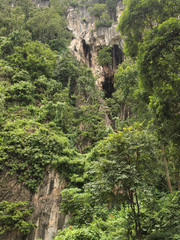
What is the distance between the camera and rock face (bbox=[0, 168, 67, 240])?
25.6 ft

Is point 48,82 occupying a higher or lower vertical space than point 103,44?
lower

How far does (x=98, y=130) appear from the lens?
13.8m

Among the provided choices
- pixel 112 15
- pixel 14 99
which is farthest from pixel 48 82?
pixel 112 15

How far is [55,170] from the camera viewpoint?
9.27 m

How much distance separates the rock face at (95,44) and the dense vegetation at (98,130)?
4.02m

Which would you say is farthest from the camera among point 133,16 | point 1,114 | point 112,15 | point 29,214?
point 112,15

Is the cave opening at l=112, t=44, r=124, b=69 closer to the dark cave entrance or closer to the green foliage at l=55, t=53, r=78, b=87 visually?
the dark cave entrance

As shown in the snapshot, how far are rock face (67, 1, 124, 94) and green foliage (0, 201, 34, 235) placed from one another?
17015 mm

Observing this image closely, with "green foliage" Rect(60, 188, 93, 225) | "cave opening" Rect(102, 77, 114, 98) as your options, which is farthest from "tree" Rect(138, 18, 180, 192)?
"cave opening" Rect(102, 77, 114, 98)

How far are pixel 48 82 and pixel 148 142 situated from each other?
38.8 ft

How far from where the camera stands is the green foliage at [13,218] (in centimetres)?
704

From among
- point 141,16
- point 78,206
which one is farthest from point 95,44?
point 78,206

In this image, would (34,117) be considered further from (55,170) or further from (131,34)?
(131,34)

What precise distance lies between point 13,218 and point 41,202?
4.75 ft
